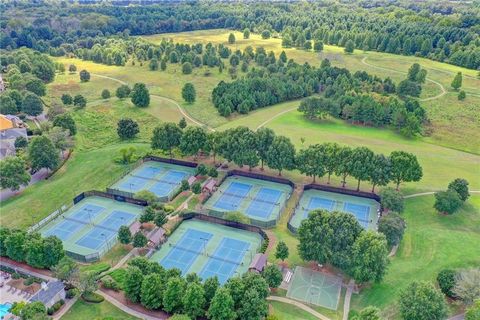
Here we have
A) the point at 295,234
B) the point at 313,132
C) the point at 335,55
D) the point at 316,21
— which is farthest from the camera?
the point at 316,21

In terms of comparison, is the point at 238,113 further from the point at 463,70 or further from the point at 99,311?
the point at 463,70

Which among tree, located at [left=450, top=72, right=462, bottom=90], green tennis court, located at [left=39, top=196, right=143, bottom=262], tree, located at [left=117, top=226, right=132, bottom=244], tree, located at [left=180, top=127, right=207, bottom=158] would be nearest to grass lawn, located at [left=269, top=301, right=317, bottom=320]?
tree, located at [left=117, top=226, right=132, bottom=244]

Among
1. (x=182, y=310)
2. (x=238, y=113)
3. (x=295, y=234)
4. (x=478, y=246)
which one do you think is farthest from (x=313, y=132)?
(x=182, y=310)

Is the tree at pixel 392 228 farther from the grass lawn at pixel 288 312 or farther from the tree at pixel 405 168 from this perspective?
the grass lawn at pixel 288 312

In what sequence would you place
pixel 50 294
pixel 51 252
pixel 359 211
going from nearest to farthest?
pixel 50 294
pixel 51 252
pixel 359 211

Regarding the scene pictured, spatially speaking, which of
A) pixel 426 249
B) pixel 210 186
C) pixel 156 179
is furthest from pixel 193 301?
pixel 156 179

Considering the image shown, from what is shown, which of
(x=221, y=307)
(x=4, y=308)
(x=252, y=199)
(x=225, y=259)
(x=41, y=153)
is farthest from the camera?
(x=41, y=153)

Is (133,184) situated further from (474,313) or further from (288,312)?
(474,313)
